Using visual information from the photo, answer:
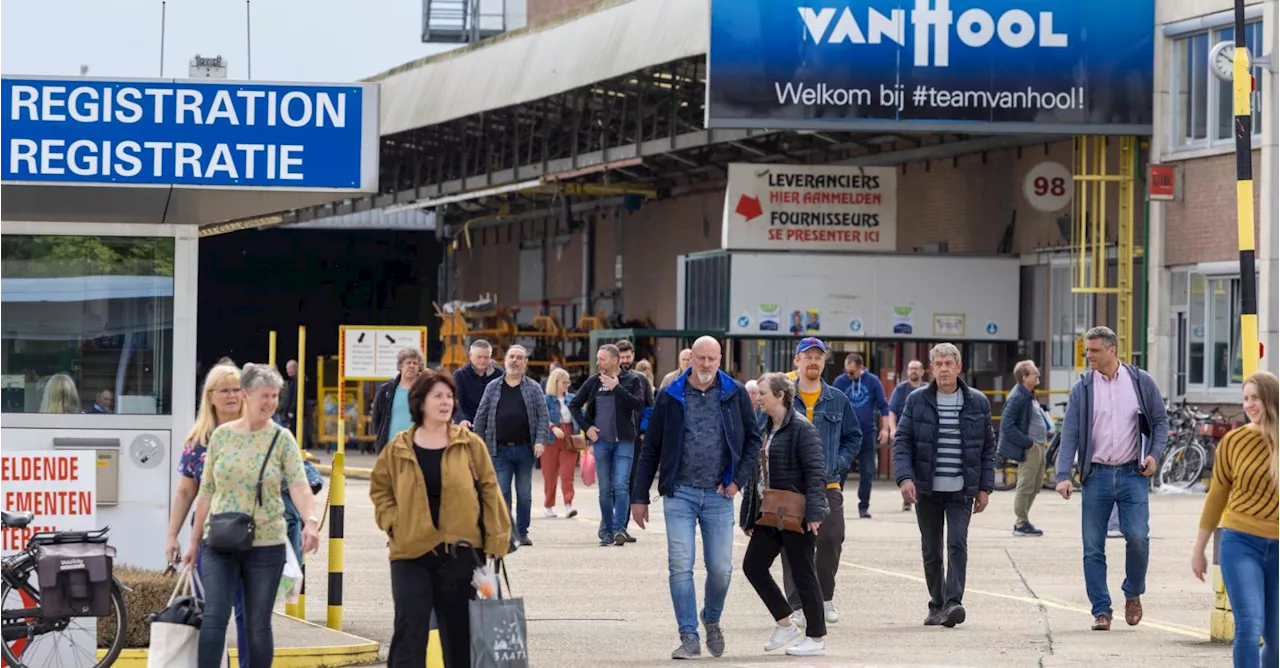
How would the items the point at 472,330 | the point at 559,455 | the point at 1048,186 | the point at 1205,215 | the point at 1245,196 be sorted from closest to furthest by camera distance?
the point at 1245,196 → the point at 559,455 → the point at 1205,215 → the point at 1048,186 → the point at 472,330

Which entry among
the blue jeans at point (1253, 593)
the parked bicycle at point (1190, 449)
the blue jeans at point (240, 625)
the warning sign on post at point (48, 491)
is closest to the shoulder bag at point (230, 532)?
the blue jeans at point (240, 625)

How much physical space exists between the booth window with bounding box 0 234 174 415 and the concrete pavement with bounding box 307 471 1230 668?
2.07 meters

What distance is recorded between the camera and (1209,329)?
99.2 ft

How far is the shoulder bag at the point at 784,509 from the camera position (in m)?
11.9

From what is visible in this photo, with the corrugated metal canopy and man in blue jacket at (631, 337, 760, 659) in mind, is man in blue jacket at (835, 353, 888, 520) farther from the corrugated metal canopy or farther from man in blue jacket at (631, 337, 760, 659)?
A: man in blue jacket at (631, 337, 760, 659)

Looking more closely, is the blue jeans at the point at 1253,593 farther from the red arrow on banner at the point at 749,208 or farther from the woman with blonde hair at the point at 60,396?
the red arrow on banner at the point at 749,208

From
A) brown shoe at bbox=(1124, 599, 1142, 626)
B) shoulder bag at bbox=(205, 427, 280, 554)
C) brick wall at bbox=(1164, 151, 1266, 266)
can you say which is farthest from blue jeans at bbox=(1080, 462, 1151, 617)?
brick wall at bbox=(1164, 151, 1266, 266)

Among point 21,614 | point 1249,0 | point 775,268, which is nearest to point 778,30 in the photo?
point 775,268

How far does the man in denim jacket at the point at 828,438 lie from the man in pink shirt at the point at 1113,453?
4.82 ft

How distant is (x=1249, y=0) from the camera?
94.7ft

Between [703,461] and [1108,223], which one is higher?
[1108,223]

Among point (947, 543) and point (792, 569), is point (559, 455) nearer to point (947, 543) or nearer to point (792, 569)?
point (947, 543)

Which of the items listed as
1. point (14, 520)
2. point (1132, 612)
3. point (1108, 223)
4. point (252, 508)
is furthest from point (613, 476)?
point (1108, 223)

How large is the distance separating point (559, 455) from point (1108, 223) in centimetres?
1318
